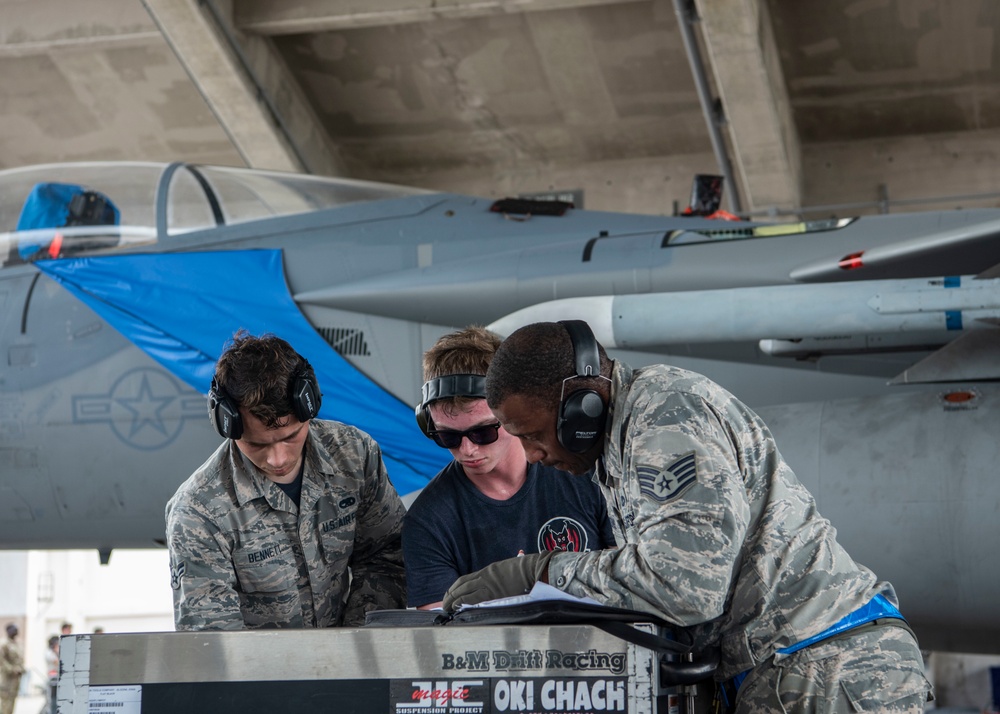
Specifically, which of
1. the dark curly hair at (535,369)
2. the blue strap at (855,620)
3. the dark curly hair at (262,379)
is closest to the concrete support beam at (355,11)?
the dark curly hair at (262,379)

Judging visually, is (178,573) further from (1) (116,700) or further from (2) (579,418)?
(2) (579,418)

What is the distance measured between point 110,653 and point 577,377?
926mm

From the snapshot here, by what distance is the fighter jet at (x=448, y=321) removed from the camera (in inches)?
184

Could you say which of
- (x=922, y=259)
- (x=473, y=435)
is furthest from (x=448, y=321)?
(x=473, y=435)

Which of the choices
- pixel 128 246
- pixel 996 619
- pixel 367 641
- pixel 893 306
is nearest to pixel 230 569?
pixel 367 641

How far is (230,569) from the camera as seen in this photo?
2691mm

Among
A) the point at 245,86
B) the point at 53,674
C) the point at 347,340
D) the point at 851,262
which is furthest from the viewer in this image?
the point at 245,86

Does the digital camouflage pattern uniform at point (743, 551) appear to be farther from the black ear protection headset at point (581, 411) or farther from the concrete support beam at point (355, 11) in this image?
the concrete support beam at point (355, 11)

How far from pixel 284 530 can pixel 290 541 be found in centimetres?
4

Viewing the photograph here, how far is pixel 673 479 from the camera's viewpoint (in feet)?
6.07

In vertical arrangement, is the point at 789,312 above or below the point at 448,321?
below

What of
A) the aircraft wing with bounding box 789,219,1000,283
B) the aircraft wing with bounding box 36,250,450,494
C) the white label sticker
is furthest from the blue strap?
Result: the aircraft wing with bounding box 36,250,450,494

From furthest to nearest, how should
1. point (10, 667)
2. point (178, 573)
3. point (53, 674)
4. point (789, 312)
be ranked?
point (10, 667) < point (53, 674) < point (789, 312) < point (178, 573)

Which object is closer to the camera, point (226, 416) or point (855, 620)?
point (855, 620)
